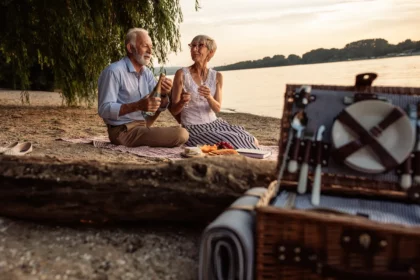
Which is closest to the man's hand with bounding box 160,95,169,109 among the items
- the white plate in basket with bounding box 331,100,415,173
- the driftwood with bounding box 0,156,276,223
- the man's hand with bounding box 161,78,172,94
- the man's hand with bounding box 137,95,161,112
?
the man's hand with bounding box 161,78,172,94

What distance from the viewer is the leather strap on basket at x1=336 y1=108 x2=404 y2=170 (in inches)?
76.1

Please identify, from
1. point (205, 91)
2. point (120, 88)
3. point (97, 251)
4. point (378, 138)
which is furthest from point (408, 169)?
point (120, 88)

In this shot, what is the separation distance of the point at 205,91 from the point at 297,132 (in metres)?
2.74

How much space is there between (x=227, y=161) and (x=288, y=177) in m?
0.47

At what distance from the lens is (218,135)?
4.85 metres

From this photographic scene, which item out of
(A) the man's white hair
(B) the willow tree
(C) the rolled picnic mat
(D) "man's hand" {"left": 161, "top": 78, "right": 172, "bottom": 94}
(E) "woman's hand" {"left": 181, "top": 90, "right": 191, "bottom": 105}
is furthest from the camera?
(B) the willow tree

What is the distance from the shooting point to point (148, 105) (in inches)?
167

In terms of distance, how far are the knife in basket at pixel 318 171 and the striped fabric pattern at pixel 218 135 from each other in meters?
2.70

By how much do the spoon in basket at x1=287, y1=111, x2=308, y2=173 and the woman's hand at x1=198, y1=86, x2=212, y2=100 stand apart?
2701 mm

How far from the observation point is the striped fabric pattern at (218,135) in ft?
15.8

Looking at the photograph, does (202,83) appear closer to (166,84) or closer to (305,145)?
(166,84)

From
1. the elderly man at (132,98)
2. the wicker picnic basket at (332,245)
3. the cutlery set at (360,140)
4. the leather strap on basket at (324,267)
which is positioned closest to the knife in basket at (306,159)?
the cutlery set at (360,140)

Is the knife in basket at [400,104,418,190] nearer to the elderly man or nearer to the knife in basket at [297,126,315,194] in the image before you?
the knife in basket at [297,126,315,194]

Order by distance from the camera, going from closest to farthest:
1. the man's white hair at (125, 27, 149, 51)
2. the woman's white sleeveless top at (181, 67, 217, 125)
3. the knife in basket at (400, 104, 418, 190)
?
the knife in basket at (400, 104, 418, 190) → the man's white hair at (125, 27, 149, 51) → the woman's white sleeveless top at (181, 67, 217, 125)
